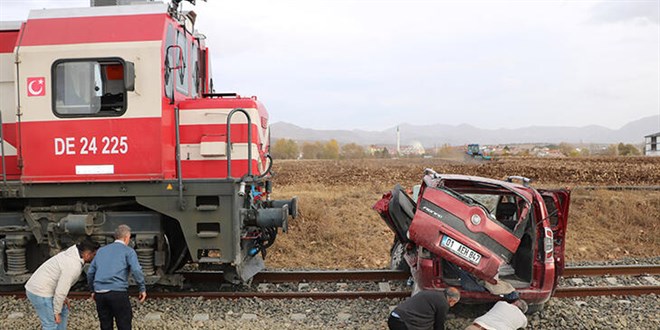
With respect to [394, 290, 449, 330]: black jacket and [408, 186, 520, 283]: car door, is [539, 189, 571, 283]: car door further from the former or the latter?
[394, 290, 449, 330]: black jacket

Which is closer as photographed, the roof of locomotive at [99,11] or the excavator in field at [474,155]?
the roof of locomotive at [99,11]

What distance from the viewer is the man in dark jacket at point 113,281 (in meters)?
5.38

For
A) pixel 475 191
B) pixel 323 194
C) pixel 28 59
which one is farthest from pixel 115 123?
pixel 323 194

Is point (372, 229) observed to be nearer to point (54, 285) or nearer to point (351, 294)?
point (351, 294)

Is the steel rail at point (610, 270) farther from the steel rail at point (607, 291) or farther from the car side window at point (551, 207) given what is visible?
the car side window at point (551, 207)

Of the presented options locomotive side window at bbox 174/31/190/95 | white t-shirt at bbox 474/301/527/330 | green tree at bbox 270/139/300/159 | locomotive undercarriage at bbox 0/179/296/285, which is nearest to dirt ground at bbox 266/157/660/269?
locomotive undercarriage at bbox 0/179/296/285

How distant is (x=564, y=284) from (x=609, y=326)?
2216mm

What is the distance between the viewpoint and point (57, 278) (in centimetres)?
538

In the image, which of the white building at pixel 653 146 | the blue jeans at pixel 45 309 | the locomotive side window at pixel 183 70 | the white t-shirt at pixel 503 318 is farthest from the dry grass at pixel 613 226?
the white building at pixel 653 146

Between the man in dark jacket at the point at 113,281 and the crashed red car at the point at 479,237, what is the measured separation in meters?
3.25

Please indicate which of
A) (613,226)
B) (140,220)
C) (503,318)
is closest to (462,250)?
(503,318)

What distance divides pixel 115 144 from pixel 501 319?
202 inches

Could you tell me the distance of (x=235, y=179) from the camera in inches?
270

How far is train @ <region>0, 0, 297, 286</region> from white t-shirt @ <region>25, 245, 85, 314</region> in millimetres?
1438
